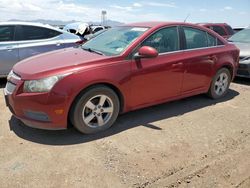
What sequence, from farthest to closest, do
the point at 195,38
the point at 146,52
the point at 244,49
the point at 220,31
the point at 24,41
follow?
the point at 220,31 < the point at 244,49 < the point at 24,41 < the point at 195,38 < the point at 146,52

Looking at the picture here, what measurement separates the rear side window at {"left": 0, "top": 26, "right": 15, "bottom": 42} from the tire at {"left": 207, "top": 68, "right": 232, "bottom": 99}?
4610 mm

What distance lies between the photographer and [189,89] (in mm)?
5266

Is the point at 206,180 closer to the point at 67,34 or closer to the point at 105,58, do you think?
the point at 105,58

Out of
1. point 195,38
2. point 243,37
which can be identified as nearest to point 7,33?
point 195,38

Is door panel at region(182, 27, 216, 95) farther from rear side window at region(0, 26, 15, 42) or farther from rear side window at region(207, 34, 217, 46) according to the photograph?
rear side window at region(0, 26, 15, 42)

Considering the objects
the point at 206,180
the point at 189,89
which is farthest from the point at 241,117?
the point at 206,180

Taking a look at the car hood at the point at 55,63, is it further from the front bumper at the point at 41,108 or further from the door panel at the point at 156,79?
the door panel at the point at 156,79

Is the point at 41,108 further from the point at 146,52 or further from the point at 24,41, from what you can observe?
the point at 24,41

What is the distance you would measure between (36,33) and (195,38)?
152 inches

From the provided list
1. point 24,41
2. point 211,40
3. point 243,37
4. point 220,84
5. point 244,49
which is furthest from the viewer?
point 243,37

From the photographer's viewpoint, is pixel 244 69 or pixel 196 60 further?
pixel 244 69

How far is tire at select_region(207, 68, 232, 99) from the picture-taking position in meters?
5.77

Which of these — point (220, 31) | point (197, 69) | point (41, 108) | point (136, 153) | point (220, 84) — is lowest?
point (136, 153)

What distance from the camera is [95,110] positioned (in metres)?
4.08
